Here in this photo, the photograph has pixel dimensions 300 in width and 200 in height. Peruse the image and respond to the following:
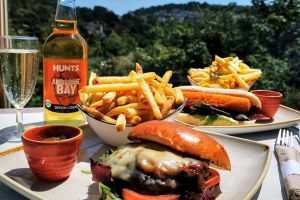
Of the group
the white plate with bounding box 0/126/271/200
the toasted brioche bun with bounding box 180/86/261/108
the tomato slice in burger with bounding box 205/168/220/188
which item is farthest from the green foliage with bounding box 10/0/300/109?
the tomato slice in burger with bounding box 205/168/220/188

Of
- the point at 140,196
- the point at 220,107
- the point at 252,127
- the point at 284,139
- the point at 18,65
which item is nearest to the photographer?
the point at 140,196

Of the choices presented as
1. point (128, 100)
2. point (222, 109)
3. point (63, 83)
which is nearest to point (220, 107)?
point (222, 109)

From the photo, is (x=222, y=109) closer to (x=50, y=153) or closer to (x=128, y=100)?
(x=128, y=100)

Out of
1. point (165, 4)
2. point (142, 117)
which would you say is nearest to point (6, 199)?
point (142, 117)

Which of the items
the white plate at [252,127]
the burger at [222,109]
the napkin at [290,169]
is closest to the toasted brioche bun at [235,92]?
the burger at [222,109]

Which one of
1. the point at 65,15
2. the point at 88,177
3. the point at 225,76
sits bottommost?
the point at 88,177

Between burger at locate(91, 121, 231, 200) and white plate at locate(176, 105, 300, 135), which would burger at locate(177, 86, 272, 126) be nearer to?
white plate at locate(176, 105, 300, 135)

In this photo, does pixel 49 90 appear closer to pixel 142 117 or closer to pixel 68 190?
pixel 142 117
